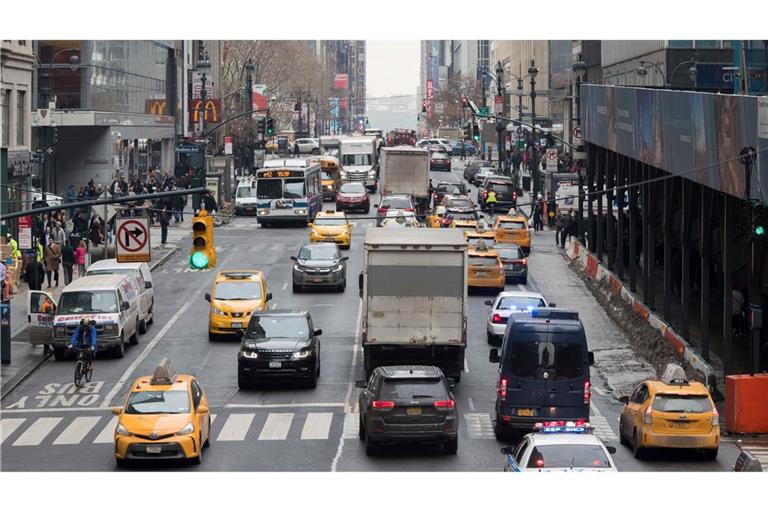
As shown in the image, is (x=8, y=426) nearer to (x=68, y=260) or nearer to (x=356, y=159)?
(x=68, y=260)

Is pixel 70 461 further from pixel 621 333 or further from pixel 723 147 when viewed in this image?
pixel 621 333

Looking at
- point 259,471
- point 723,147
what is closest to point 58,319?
point 259,471

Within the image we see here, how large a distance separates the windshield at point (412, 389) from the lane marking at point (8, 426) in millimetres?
8383

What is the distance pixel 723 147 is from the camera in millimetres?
32656

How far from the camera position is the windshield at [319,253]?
170 ft

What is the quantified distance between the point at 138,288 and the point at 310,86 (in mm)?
155200

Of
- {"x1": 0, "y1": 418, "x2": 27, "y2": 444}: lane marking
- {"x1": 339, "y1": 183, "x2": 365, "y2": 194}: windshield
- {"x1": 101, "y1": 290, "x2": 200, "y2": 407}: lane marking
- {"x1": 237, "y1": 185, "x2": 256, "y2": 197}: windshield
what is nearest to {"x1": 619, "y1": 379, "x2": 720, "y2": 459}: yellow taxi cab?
{"x1": 0, "y1": 418, "x2": 27, "y2": 444}: lane marking

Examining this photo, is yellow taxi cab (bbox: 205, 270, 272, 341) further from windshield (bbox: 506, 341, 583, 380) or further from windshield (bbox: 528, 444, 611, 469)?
windshield (bbox: 528, 444, 611, 469)

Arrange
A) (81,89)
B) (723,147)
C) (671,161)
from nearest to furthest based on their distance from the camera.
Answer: (723,147)
(671,161)
(81,89)

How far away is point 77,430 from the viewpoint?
31.1 metres

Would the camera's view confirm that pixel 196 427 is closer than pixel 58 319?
Yes

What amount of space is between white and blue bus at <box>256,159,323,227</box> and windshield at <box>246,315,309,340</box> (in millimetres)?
36789

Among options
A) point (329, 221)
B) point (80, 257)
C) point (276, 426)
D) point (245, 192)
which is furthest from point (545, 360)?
point (245, 192)

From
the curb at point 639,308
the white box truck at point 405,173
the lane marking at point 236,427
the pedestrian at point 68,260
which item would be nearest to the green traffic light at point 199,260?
the lane marking at point 236,427
